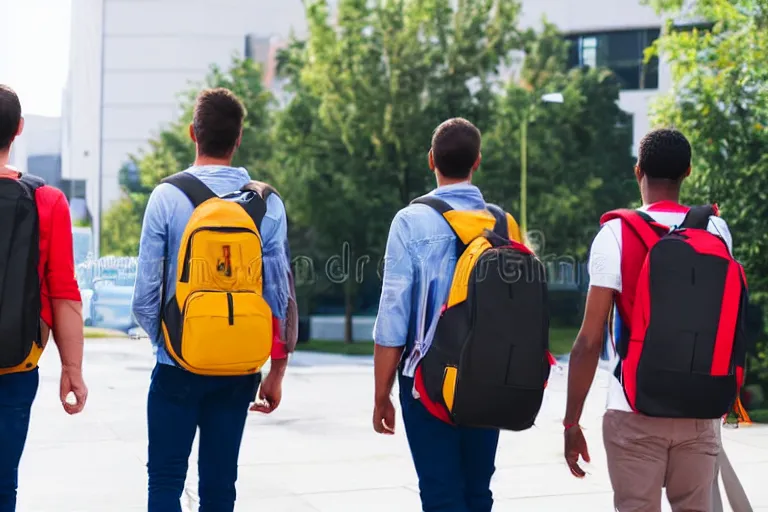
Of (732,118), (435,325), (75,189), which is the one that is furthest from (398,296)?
(75,189)

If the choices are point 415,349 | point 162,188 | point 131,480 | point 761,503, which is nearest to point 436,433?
point 415,349

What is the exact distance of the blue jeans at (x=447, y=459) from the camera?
3.62m

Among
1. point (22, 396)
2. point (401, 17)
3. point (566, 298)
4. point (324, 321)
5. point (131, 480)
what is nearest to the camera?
point (22, 396)

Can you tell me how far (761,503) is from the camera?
661 cm

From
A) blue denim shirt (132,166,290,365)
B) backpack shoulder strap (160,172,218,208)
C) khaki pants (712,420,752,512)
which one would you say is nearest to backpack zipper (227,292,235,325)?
blue denim shirt (132,166,290,365)

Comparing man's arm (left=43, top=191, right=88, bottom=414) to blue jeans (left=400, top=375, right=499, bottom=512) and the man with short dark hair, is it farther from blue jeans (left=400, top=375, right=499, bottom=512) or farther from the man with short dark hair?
blue jeans (left=400, top=375, right=499, bottom=512)

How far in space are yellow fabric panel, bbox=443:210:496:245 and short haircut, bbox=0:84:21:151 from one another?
1.47 m

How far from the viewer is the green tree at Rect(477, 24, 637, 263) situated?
28.7 metres

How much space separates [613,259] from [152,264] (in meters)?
1.56

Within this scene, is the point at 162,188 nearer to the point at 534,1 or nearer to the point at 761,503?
the point at 761,503

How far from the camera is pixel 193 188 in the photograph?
3.75m

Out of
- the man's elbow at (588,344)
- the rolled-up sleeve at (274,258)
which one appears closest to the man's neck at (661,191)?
the man's elbow at (588,344)

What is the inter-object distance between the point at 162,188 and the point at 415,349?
1041mm

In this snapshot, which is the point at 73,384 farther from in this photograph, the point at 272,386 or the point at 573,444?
the point at 573,444
